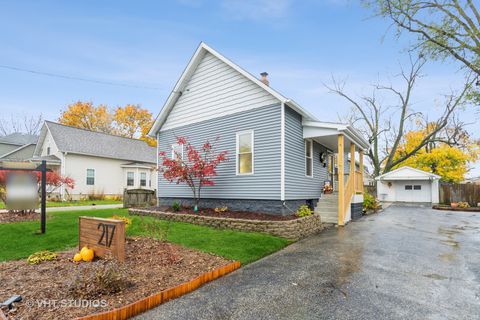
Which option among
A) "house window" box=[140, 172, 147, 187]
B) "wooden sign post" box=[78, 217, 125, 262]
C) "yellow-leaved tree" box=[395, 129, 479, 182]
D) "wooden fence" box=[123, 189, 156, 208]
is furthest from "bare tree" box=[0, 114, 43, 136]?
"yellow-leaved tree" box=[395, 129, 479, 182]

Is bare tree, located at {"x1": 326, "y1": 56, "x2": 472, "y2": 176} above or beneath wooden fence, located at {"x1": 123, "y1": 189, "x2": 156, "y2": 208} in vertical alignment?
above

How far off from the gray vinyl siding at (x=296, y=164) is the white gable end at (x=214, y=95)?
113 centimetres

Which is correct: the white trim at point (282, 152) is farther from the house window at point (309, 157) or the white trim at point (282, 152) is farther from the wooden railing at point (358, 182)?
the wooden railing at point (358, 182)

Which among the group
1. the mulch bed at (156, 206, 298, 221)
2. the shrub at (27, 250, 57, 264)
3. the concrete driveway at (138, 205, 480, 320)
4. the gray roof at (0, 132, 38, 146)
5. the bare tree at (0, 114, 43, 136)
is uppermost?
the bare tree at (0, 114, 43, 136)

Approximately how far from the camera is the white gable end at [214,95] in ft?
33.0

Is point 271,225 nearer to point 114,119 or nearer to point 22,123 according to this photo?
point 114,119

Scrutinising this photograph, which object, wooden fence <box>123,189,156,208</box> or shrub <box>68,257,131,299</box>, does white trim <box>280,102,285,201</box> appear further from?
wooden fence <box>123,189,156,208</box>

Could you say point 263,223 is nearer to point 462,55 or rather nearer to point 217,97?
point 217,97

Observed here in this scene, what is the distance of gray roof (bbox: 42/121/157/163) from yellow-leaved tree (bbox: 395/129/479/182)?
30857 millimetres

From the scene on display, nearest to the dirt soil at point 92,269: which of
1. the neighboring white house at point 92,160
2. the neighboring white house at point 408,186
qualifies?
the neighboring white house at point 92,160

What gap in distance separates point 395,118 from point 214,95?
91.6ft

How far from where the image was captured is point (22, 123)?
131 ft

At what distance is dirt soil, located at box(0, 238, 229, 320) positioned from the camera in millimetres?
3211

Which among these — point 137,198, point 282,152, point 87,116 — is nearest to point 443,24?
point 282,152
